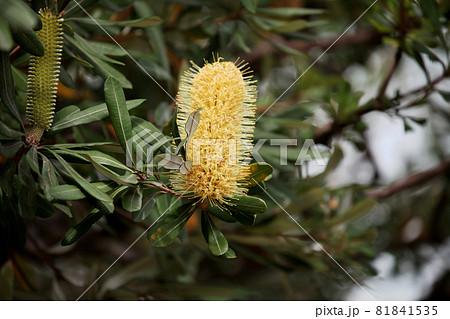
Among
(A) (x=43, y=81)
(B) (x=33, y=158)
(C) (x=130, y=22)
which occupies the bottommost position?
(B) (x=33, y=158)

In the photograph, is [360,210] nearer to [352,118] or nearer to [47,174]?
[352,118]

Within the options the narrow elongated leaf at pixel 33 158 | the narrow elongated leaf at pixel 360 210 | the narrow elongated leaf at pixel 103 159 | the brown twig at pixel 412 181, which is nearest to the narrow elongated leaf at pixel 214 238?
the narrow elongated leaf at pixel 103 159

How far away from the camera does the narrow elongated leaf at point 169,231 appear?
63 cm

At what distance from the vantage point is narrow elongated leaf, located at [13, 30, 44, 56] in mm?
567

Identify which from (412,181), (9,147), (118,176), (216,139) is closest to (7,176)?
(9,147)

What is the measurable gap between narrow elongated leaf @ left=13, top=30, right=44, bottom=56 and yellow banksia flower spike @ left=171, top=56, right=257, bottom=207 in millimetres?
201

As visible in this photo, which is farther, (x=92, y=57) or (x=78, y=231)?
(x=92, y=57)

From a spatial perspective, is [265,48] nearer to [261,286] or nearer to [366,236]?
[366,236]

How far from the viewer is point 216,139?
604mm

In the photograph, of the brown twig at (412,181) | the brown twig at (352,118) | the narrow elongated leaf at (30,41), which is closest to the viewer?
the narrow elongated leaf at (30,41)

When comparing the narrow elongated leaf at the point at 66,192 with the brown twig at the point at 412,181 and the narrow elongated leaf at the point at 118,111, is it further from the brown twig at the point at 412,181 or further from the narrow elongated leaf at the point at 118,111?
the brown twig at the point at 412,181

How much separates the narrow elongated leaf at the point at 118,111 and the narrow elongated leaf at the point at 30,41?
92 mm

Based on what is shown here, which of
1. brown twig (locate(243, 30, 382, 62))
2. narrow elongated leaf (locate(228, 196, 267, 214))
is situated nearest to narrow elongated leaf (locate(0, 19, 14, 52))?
narrow elongated leaf (locate(228, 196, 267, 214))

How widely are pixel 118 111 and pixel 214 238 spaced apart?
215mm
